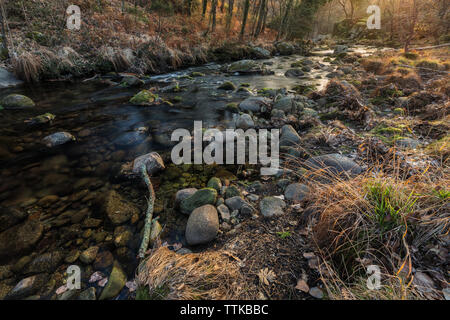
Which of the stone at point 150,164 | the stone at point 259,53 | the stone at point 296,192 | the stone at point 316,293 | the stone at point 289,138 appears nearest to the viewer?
the stone at point 316,293

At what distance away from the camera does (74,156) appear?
15.2ft

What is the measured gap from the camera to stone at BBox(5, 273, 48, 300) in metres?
2.11

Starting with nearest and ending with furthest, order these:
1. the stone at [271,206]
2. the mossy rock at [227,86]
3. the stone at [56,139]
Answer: the stone at [271,206] → the stone at [56,139] → the mossy rock at [227,86]

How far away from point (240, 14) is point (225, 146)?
38036 millimetres

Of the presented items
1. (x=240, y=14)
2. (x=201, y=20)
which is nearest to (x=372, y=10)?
(x=240, y=14)

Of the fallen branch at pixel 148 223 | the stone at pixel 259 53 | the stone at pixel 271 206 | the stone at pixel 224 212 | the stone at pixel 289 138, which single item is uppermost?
the stone at pixel 259 53

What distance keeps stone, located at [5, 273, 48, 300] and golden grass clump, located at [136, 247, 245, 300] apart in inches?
51.4

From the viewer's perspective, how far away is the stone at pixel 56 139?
4.96 metres

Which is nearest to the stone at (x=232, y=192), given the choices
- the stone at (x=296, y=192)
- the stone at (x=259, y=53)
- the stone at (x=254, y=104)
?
the stone at (x=296, y=192)

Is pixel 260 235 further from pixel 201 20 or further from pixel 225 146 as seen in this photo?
pixel 201 20

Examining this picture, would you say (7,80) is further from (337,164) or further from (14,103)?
(337,164)

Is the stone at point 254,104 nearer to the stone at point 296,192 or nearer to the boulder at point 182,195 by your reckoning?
the stone at point 296,192

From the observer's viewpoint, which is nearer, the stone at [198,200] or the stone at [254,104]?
the stone at [198,200]

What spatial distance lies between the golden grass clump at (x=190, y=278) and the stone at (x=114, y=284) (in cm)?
44
